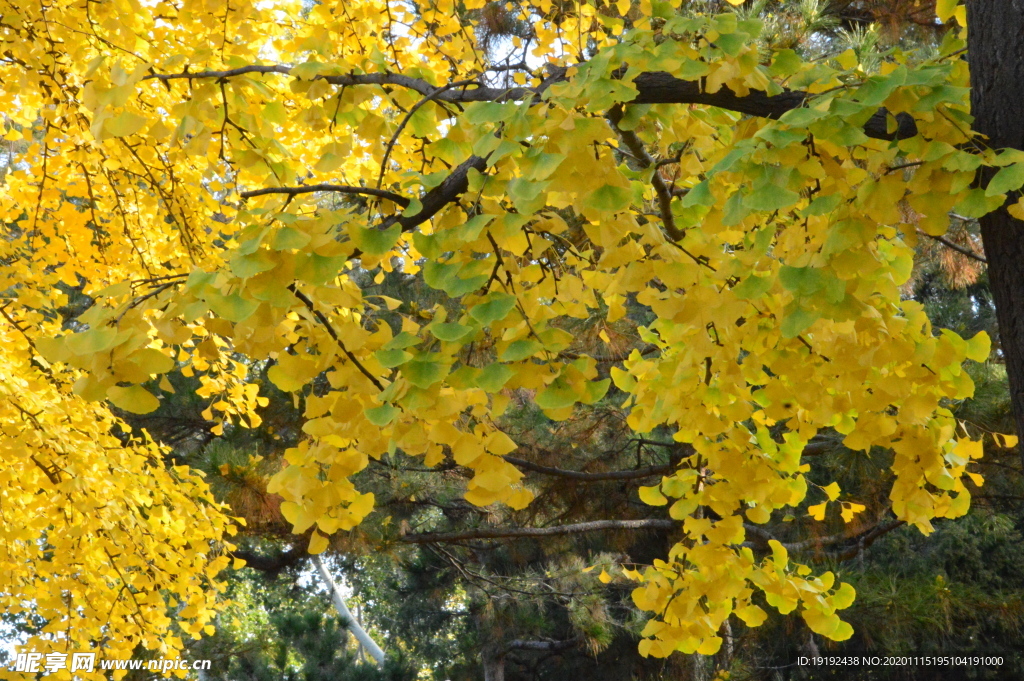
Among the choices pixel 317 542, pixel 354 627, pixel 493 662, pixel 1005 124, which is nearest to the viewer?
pixel 1005 124

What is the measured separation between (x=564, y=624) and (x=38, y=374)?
6.98m

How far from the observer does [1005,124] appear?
44.7 inches

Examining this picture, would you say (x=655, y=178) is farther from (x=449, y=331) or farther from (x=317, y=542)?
(x=317, y=542)

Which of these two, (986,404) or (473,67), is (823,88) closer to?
(473,67)

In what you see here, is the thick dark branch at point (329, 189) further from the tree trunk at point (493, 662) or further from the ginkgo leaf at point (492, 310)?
the tree trunk at point (493, 662)

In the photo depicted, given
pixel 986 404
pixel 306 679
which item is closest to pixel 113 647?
pixel 986 404

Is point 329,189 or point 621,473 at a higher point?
point 621,473

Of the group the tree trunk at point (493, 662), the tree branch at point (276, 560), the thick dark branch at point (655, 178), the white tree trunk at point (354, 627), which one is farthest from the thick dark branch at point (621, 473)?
the white tree trunk at point (354, 627)

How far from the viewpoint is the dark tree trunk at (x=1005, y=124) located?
1.13 metres

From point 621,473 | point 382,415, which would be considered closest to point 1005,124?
point 382,415

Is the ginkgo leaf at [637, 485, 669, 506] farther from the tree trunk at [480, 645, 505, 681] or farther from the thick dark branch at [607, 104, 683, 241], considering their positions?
the tree trunk at [480, 645, 505, 681]

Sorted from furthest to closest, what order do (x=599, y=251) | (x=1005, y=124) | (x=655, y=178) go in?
(x=599, y=251) < (x=655, y=178) < (x=1005, y=124)

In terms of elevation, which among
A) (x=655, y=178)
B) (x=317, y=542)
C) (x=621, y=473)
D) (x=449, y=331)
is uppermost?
(x=621, y=473)

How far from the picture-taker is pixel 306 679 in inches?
342
